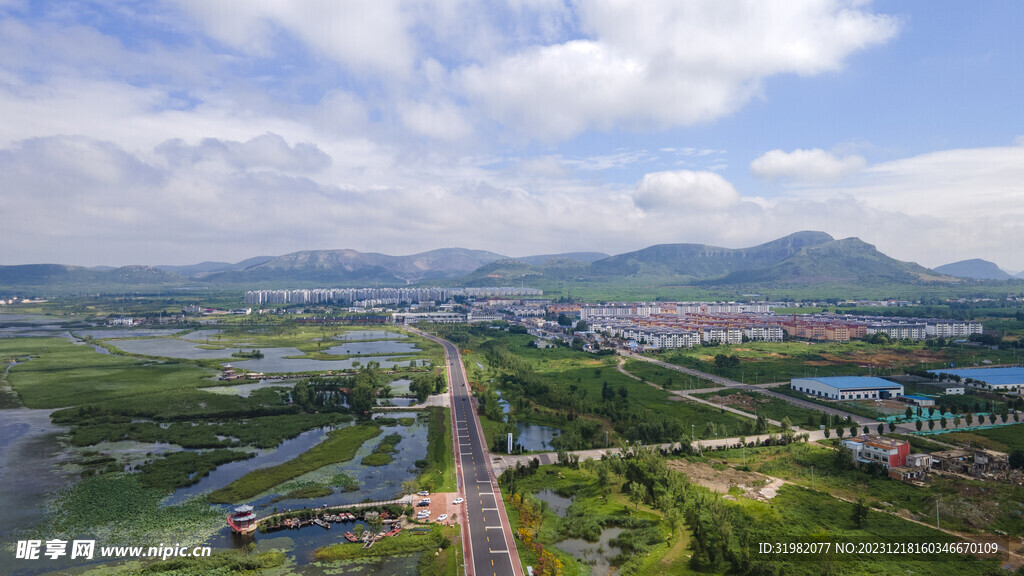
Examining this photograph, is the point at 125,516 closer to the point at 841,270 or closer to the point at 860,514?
the point at 860,514

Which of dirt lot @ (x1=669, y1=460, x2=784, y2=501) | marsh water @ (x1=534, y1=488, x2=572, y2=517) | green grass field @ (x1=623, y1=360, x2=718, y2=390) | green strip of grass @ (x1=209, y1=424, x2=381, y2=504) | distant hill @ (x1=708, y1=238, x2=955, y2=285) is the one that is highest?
distant hill @ (x1=708, y1=238, x2=955, y2=285)

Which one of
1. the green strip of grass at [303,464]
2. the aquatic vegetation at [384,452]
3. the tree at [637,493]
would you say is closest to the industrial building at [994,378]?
the tree at [637,493]

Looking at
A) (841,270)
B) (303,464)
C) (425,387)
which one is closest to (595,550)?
(303,464)

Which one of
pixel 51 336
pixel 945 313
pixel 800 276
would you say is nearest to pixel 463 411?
pixel 51 336

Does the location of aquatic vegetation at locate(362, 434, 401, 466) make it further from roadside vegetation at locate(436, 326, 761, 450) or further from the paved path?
the paved path

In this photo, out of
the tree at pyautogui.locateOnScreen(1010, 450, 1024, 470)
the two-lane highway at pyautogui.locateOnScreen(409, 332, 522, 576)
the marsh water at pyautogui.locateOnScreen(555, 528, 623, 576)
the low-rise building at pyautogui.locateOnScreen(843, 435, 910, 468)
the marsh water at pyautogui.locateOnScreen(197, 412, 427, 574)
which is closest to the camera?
the two-lane highway at pyautogui.locateOnScreen(409, 332, 522, 576)

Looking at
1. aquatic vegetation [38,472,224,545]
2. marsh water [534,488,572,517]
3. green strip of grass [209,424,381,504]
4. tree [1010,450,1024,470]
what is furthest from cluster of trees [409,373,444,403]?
tree [1010,450,1024,470]

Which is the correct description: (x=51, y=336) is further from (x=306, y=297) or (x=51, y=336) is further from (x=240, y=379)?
(x=306, y=297)
